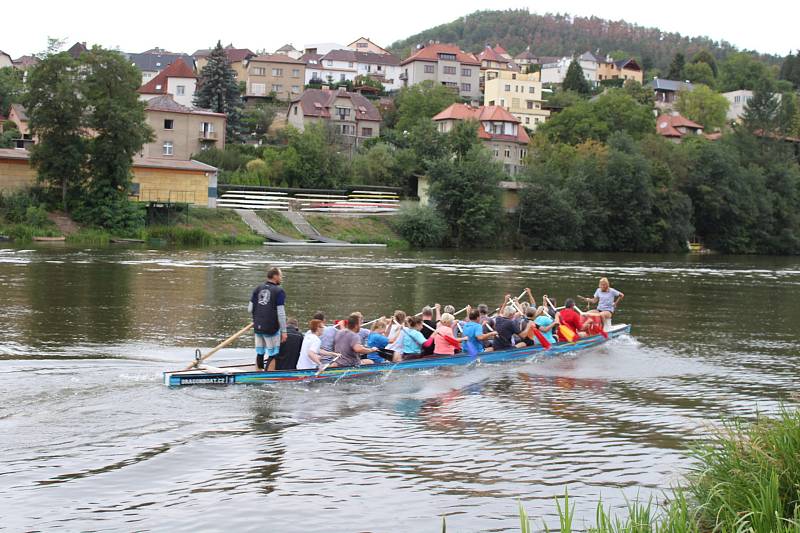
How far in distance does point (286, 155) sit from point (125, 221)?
25.9 meters

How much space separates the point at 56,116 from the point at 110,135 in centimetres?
371

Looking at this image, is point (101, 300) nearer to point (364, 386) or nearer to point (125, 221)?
point (364, 386)

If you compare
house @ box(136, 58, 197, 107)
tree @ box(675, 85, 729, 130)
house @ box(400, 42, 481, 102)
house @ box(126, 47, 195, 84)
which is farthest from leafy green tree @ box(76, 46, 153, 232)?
tree @ box(675, 85, 729, 130)

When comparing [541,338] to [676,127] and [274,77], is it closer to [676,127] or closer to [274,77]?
[676,127]

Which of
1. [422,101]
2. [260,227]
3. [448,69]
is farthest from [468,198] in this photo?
[448,69]

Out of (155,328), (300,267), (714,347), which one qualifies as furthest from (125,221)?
(714,347)

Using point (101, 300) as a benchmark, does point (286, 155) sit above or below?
above

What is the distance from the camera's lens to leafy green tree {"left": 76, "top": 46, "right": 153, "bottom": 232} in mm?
61250

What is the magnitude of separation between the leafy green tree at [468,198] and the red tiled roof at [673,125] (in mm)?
55638

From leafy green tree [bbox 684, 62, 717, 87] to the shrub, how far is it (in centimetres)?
12784

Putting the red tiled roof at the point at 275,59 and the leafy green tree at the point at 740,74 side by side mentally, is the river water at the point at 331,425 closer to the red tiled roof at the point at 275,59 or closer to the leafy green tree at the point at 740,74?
→ the red tiled roof at the point at 275,59

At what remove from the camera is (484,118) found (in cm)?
11606

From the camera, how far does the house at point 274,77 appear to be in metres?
136

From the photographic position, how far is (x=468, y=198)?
7456 centimetres
